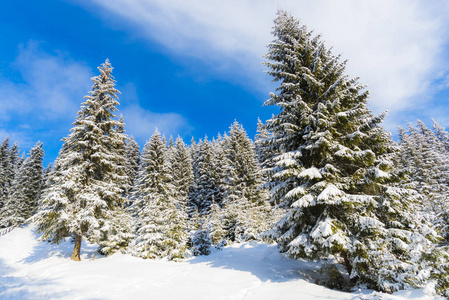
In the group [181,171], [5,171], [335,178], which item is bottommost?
[335,178]

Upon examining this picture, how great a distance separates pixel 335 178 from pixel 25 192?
165 ft

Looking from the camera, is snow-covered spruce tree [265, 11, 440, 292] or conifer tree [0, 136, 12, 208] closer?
snow-covered spruce tree [265, 11, 440, 292]

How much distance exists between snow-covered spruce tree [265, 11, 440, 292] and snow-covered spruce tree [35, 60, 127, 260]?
13691 millimetres

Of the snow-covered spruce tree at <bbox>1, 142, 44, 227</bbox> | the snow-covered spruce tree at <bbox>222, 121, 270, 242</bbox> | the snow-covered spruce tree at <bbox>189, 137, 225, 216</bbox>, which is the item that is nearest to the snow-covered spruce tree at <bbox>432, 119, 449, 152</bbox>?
the snow-covered spruce tree at <bbox>222, 121, 270, 242</bbox>

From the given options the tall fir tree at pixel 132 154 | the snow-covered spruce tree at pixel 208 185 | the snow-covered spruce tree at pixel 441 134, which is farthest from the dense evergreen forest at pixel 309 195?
the snow-covered spruce tree at pixel 441 134

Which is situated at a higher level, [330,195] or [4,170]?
[4,170]

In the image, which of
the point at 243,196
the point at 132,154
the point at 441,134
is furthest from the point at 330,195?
the point at 441,134

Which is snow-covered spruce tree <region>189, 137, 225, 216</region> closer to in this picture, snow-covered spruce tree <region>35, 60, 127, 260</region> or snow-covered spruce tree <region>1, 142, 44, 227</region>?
snow-covered spruce tree <region>35, 60, 127, 260</region>

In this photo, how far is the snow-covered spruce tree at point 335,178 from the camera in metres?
8.03

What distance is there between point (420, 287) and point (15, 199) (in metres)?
52.4

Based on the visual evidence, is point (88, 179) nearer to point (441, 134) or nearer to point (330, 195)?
point (330, 195)

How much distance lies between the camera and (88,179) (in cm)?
1794

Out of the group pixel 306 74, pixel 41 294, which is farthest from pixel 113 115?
pixel 306 74

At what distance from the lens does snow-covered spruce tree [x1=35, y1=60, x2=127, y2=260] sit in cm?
1597
